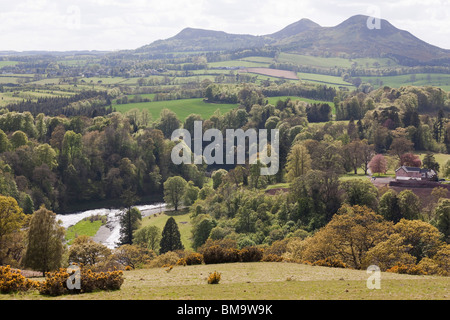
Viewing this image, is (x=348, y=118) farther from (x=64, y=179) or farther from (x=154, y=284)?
(x=154, y=284)

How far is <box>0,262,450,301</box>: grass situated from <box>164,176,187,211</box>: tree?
70.6 meters

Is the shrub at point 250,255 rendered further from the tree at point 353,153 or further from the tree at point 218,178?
the tree at point 218,178

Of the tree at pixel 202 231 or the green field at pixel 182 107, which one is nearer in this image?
the tree at pixel 202 231

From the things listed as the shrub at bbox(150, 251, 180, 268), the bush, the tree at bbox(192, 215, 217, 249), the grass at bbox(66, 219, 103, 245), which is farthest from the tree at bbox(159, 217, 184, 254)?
the bush

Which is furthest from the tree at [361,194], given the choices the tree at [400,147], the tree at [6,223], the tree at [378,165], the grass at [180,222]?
the tree at [6,223]

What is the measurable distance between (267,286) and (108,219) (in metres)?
78.0

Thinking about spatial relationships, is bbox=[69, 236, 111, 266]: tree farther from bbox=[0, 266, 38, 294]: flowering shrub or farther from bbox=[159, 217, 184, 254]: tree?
bbox=[0, 266, 38, 294]: flowering shrub

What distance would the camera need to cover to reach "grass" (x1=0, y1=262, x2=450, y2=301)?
22.2m

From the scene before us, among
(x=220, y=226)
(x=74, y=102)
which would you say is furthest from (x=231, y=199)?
(x=74, y=102)

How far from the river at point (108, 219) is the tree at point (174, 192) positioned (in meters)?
3.70

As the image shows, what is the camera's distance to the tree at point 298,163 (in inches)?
3551

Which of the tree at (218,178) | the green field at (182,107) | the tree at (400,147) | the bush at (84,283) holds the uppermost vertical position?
the green field at (182,107)

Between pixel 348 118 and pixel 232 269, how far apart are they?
122116 mm
